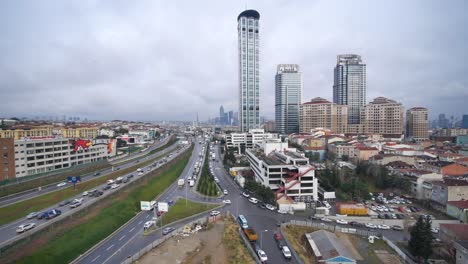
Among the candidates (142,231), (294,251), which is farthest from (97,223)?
(294,251)

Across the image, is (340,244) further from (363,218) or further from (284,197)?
(284,197)

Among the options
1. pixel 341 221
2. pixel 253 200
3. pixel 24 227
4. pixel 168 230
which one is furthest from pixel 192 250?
pixel 341 221

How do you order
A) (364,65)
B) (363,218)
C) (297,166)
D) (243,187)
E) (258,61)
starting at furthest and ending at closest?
1. (364,65)
2. (258,61)
3. (243,187)
4. (297,166)
5. (363,218)

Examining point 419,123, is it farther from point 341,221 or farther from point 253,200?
point 253,200

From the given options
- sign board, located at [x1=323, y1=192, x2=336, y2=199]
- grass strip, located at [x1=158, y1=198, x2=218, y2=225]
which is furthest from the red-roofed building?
grass strip, located at [x1=158, y1=198, x2=218, y2=225]

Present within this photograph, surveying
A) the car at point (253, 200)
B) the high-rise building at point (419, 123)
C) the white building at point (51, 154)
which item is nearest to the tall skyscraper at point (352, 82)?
the high-rise building at point (419, 123)

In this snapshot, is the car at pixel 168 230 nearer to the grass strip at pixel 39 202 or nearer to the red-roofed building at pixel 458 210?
the grass strip at pixel 39 202
